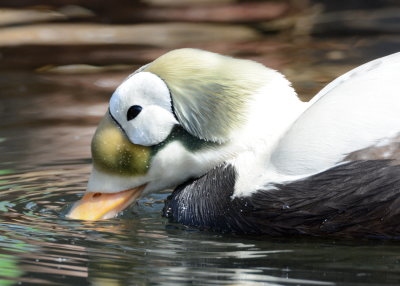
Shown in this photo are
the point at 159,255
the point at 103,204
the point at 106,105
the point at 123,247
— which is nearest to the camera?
the point at 159,255

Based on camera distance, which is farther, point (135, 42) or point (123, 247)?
point (135, 42)

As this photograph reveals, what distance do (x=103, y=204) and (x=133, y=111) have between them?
0.44 m

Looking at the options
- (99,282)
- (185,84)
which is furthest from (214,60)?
(99,282)

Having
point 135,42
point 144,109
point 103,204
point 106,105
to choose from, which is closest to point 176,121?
point 144,109

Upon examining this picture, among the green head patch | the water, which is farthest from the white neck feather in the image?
the green head patch

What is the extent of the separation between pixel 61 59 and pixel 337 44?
2.17 metres

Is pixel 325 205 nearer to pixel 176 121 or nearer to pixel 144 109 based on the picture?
pixel 176 121

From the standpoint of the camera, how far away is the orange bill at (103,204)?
179 inches

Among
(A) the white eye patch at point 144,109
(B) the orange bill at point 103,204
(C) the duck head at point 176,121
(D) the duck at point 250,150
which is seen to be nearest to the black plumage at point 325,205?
(D) the duck at point 250,150

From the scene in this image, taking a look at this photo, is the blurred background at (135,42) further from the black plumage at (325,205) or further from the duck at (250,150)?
the black plumage at (325,205)

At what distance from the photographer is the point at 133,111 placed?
4.41 m

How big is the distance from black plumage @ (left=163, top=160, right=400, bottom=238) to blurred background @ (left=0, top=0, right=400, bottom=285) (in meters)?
0.08

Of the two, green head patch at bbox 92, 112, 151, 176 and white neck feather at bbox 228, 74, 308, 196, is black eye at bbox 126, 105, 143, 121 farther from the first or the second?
white neck feather at bbox 228, 74, 308, 196

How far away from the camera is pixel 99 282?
141 inches
